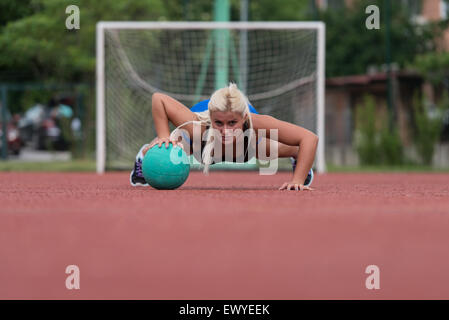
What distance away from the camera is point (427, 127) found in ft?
45.5

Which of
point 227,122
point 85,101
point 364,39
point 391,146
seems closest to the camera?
point 227,122

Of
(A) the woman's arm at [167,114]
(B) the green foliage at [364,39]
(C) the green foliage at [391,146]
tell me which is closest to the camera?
(A) the woman's arm at [167,114]

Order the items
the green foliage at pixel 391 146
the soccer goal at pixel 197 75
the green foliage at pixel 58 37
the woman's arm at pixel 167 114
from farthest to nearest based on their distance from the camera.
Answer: the green foliage at pixel 391 146 < the soccer goal at pixel 197 75 < the green foliage at pixel 58 37 < the woman's arm at pixel 167 114

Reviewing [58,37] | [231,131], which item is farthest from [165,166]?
[58,37]

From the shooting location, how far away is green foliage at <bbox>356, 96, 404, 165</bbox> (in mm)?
14227

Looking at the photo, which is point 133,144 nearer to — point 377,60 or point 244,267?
point 244,267

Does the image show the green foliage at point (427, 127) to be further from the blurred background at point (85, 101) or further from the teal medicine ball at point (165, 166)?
the teal medicine ball at point (165, 166)

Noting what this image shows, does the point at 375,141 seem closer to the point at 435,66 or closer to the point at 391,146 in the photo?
the point at 391,146

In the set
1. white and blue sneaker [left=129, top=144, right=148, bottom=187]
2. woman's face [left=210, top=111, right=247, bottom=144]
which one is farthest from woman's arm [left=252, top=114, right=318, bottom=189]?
white and blue sneaker [left=129, top=144, right=148, bottom=187]

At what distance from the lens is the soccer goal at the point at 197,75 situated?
40.8ft

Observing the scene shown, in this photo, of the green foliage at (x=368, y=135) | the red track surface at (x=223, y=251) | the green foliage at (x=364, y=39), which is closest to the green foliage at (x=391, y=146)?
the green foliage at (x=368, y=135)

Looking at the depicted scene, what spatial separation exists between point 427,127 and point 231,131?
905 cm

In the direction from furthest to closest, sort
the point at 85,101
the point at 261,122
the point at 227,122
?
the point at 85,101 → the point at 261,122 → the point at 227,122
